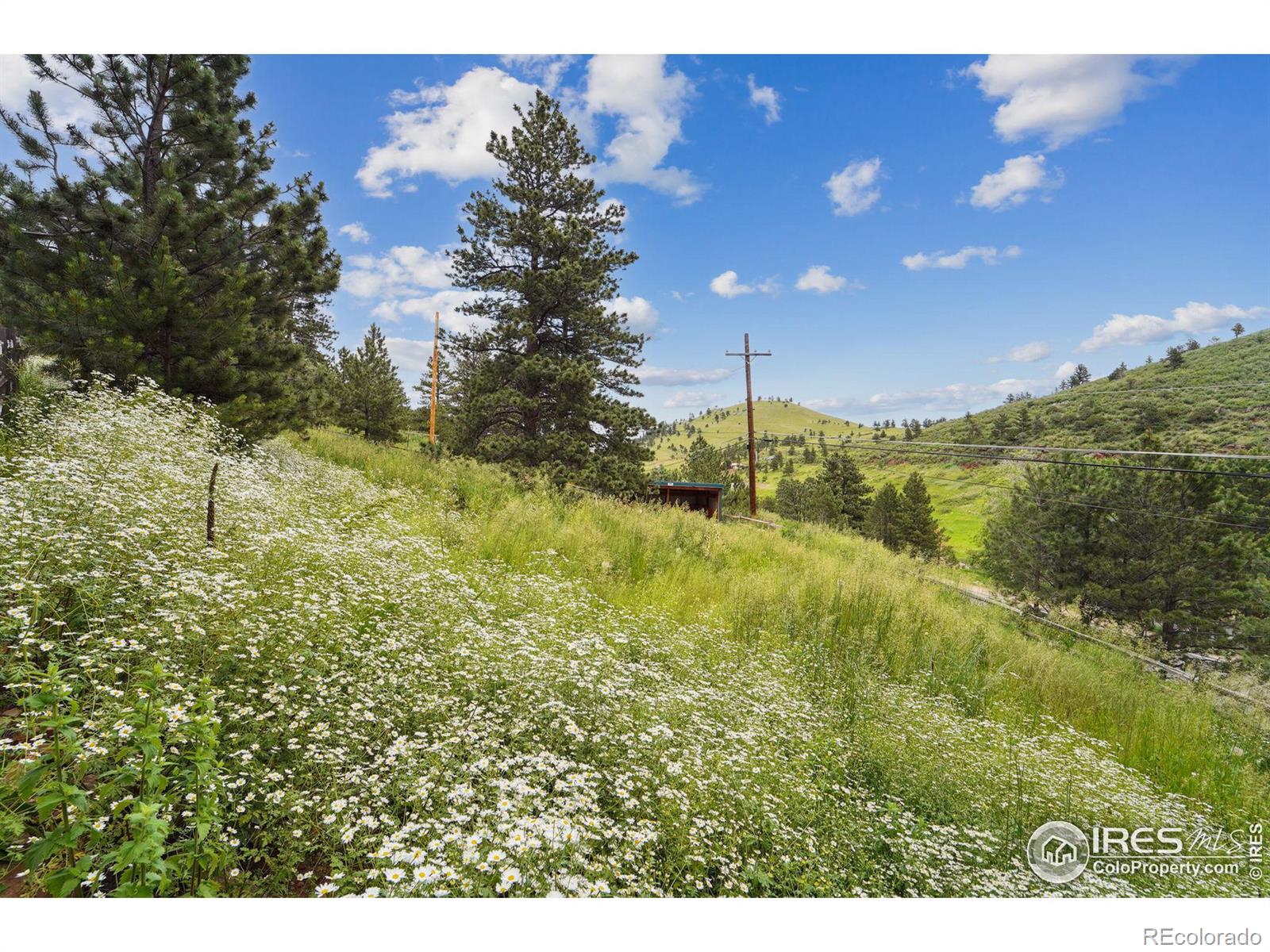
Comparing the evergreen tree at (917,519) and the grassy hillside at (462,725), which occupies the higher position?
the grassy hillside at (462,725)

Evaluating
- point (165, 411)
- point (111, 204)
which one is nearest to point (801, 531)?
point (165, 411)

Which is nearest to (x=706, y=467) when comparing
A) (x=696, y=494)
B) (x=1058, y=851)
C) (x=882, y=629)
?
(x=696, y=494)

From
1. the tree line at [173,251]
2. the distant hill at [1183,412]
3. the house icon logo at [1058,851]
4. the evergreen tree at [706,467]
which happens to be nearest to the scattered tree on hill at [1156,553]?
the distant hill at [1183,412]

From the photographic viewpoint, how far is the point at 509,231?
47.2 feet

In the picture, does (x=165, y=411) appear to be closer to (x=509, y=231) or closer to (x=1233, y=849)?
(x=509, y=231)

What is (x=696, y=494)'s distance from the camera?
19766 millimetres

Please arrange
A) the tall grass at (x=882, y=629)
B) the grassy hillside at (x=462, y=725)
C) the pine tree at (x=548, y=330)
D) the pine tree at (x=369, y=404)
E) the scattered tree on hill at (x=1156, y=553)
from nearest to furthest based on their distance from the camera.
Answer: the grassy hillside at (x=462, y=725), the tall grass at (x=882, y=629), the pine tree at (x=548, y=330), the scattered tree on hill at (x=1156, y=553), the pine tree at (x=369, y=404)

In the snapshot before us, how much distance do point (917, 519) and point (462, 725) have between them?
46.4 metres

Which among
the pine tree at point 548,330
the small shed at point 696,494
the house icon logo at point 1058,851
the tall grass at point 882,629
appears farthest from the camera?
the small shed at point 696,494

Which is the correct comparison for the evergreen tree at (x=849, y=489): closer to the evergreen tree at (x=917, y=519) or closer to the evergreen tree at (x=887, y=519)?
the evergreen tree at (x=887, y=519)

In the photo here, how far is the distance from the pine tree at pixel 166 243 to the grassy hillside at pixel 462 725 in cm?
122

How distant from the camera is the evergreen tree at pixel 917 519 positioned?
4144 cm

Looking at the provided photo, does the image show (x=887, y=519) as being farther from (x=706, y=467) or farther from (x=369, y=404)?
(x=369, y=404)

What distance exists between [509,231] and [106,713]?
14.8 meters
